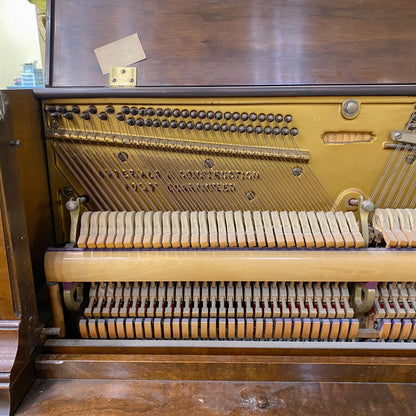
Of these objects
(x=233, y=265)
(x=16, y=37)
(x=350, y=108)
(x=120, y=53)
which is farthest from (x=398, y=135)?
(x=16, y=37)

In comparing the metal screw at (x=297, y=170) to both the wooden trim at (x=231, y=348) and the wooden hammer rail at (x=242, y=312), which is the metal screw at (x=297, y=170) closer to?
the wooden hammer rail at (x=242, y=312)

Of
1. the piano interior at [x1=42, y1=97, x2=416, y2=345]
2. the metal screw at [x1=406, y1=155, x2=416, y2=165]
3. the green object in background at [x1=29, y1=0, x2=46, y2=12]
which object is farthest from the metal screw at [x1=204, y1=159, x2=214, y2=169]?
the green object in background at [x1=29, y1=0, x2=46, y2=12]

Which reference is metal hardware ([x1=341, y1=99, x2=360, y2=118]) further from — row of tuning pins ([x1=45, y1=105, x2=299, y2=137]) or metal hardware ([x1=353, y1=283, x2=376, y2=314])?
metal hardware ([x1=353, y1=283, x2=376, y2=314])

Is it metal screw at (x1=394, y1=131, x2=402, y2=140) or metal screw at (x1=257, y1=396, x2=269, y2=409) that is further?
metal screw at (x1=394, y1=131, x2=402, y2=140)

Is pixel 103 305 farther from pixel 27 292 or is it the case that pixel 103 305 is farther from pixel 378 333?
pixel 378 333

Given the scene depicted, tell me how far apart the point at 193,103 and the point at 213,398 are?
3.67ft

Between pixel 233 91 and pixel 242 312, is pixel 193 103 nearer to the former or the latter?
pixel 233 91

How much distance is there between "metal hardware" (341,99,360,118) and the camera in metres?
1.42

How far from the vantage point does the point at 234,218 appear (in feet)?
4.66

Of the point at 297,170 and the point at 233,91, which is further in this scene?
the point at 297,170

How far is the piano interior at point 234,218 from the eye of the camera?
134 cm

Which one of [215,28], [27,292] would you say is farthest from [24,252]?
[215,28]

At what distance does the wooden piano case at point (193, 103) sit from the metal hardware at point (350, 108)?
3 centimetres

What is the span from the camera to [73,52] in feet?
5.00
